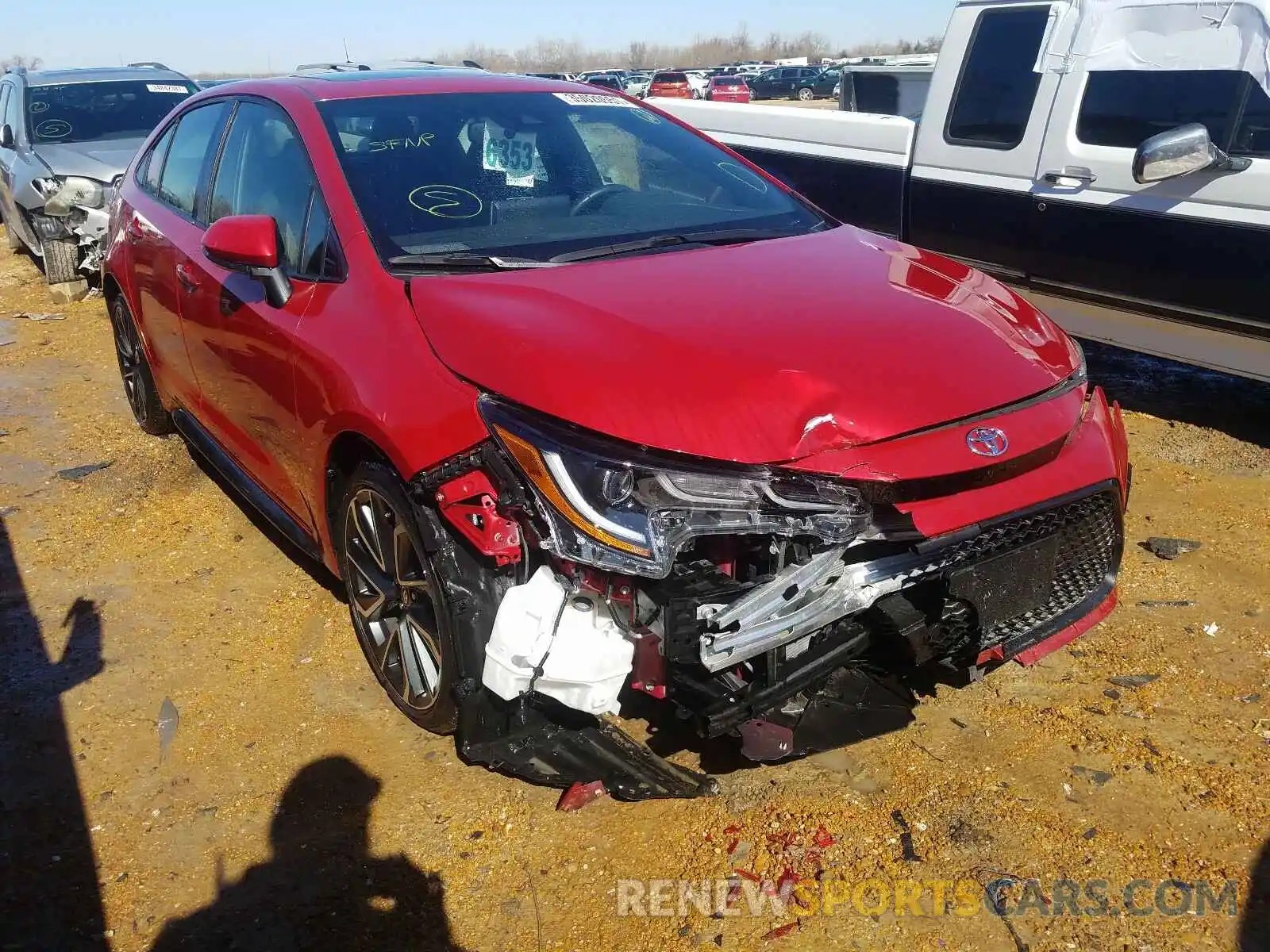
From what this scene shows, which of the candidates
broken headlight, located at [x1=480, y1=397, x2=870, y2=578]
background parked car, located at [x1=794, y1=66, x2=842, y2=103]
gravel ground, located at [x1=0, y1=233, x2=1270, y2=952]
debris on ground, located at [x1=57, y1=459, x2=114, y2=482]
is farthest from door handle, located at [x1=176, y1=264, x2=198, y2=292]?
background parked car, located at [x1=794, y1=66, x2=842, y2=103]

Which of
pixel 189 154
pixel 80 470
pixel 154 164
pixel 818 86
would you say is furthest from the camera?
pixel 818 86

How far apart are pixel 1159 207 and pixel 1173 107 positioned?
19.8 inches

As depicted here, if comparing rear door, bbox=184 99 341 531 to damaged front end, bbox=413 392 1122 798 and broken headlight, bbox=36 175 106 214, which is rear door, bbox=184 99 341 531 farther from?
broken headlight, bbox=36 175 106 214

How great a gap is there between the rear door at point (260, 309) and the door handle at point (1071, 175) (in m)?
3.70

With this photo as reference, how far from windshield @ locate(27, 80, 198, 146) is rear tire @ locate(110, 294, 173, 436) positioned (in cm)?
464

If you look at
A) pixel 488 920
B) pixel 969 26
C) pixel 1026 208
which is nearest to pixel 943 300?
pixel 488 920

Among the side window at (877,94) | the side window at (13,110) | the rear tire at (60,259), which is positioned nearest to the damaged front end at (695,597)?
the side window at (877,94)

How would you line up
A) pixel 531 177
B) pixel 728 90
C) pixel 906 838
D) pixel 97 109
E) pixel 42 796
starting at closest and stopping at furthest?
pixel 906 838 → pixel 42 796 → pixel 531 177 → pixel 97 109 → pixel 728 90

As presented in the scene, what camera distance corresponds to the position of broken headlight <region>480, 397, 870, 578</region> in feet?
7.22

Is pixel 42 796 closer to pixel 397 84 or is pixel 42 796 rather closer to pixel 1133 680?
pixel 397 84

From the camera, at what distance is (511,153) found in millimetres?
3496

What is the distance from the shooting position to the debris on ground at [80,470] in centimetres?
521

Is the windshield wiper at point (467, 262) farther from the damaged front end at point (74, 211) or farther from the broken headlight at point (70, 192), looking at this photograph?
the broken headlight at point (70, 192)

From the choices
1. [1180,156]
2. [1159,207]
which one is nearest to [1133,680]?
[1180,156]
